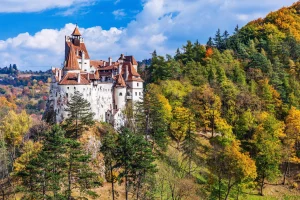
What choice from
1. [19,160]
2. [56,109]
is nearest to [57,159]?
[19,160]

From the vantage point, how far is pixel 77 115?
54344 mm

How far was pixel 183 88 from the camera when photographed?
74750 mm

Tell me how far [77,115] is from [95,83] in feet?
28.2

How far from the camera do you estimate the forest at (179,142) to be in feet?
136

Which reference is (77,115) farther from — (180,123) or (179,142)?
(179,142)

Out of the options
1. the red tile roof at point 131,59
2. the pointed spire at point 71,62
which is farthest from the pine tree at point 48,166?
the red tile roof at point 131,59

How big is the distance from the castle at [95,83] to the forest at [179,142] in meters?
2.14

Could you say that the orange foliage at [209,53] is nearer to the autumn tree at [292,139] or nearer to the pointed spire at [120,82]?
the autumn tree at [292,139]

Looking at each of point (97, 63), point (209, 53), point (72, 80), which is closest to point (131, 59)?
point (97, 63)

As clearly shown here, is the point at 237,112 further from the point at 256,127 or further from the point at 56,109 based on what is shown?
the point at 56,109

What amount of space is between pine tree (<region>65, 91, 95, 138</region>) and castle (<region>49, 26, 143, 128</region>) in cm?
281

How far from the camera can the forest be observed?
41594mm

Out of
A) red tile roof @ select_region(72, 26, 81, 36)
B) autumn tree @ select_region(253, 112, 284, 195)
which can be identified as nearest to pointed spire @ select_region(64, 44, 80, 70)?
red tile roof @ select_region(72, 26, 81, 36)

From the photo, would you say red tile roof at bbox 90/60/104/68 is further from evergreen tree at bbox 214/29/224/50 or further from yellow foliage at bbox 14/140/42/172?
evergreen tree at bbox 214/29/224/50
